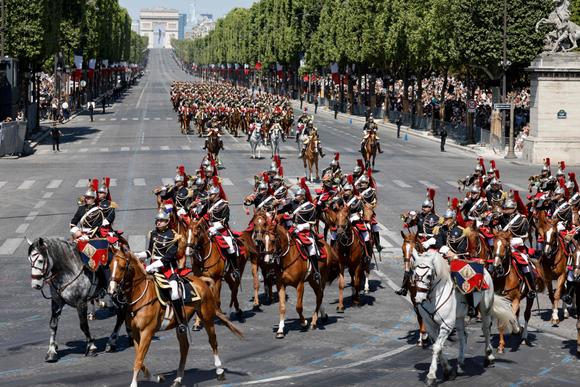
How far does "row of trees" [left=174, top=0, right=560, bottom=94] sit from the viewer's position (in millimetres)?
67812

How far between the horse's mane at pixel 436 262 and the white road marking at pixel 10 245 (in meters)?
17.1

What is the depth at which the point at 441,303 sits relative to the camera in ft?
54.7

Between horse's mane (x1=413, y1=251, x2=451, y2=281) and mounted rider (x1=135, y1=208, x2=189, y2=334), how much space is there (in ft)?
12.2

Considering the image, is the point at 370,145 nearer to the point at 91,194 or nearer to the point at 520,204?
the point at 520,204

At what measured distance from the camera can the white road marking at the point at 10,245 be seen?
30.5m

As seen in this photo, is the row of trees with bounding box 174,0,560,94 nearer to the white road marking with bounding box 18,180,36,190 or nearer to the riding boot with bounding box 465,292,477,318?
the white road marking with bounding box 18,180,36,190

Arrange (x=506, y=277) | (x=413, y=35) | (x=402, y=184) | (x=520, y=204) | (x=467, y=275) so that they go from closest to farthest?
1. (x=467, y=275)
2. (x=506, y=277)
3. (x=520, y=204)
4. (x=402, y=184)
5. (x=413, y=35)

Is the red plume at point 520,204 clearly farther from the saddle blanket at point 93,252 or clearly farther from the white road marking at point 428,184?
the white road marking at point 428,184

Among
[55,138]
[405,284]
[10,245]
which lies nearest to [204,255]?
[405,284]

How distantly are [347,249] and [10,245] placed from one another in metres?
13.5

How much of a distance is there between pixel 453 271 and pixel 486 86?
59045 millimetres

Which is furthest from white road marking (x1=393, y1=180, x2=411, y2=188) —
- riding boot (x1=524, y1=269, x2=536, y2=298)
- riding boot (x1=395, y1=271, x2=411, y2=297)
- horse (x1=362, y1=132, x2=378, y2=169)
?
riding boot (x1=395, y1=271, x2=411, y2=297)

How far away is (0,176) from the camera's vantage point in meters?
49.9

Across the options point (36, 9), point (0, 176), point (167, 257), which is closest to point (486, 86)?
point (36, 9)
